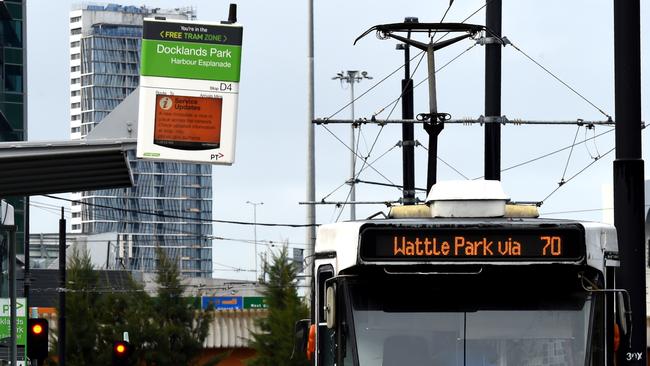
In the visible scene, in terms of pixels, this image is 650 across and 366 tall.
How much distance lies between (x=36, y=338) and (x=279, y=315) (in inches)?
1247

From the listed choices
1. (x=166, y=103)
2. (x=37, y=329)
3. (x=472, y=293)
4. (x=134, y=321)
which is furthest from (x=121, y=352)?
(x=134, y=321)

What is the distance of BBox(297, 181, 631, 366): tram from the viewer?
12086mm

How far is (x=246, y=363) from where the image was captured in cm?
5978

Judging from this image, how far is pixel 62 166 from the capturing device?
17.8m

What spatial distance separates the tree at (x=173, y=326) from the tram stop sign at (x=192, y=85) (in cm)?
3985

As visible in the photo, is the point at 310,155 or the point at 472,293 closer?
the point at 472,293

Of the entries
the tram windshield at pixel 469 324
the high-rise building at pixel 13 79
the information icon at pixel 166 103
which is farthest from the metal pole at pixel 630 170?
the high-rise building at pixel 13 79

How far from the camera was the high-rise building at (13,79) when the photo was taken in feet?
234

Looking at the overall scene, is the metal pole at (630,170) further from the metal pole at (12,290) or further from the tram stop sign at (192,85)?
the metal pole at (12,290)

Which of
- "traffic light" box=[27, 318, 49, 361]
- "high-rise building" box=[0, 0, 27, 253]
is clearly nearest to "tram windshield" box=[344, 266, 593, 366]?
"traffic light" box=[27, 318, 49, 361]

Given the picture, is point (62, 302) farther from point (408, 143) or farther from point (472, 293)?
point (472, 293)

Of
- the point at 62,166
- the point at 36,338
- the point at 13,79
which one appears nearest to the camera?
the point at 62,166

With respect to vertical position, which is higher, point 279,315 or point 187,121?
point 187,121

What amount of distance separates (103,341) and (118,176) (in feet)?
134
